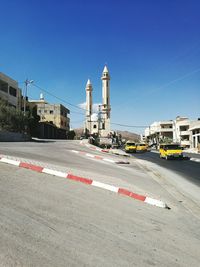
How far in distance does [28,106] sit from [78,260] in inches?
2809

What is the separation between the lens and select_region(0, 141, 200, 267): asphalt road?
4.37m

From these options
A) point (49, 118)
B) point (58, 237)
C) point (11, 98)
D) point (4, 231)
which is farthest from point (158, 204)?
point (49, 118)

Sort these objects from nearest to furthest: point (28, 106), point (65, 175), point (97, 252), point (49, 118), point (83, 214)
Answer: point (97, 252), point (83, 214), point (65, 175), point (28, 106), point (49, 118)

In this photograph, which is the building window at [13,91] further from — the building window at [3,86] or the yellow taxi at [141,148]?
the yellow taxi at [141,148]

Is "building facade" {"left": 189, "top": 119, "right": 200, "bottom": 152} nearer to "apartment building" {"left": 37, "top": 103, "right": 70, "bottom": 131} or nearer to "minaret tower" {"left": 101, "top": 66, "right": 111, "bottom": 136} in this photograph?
"minaret tower" {"left": 101, "top": 66, "right": 111, "bottom": 136}

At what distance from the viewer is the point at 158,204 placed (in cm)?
832

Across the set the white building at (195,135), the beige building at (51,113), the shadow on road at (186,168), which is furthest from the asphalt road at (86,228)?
the beige building at (51,113)

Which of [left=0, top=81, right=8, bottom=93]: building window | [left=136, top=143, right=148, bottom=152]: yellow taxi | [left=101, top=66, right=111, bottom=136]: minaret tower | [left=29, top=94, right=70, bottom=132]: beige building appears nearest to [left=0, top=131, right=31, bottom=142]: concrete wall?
[left=0, top=81, right=8, bottom=93]: building window

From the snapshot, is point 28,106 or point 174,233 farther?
point 28,106

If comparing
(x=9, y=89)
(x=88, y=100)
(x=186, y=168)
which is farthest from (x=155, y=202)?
(x=88, y=100)

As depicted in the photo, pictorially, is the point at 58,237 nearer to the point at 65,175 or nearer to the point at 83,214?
the point at 83,214

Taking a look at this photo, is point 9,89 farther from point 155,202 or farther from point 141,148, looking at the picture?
point 155,202

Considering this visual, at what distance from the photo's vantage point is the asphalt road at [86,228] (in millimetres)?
4367

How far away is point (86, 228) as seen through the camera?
18.4 ft
